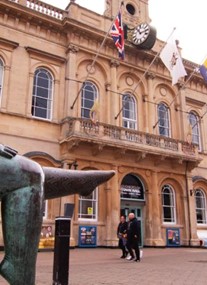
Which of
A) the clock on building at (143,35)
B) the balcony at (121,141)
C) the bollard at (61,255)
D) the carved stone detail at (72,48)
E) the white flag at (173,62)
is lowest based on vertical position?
the bollard at (61,255)

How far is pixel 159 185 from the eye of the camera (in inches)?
891

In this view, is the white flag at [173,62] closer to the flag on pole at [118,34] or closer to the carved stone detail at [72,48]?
the flag on pole at [118,34]

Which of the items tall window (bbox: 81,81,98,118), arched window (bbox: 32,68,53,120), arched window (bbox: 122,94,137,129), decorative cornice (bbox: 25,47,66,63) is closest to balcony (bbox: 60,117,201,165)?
arched window (bbox: 32,68,53,120)

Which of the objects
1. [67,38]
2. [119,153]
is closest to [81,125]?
[119,153]

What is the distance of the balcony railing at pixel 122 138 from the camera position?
19.2 metres

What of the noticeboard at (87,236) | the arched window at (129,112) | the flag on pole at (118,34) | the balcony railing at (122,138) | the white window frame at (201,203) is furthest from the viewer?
the white window frame at (201,203)

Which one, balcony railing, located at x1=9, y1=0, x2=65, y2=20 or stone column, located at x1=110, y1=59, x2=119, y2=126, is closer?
balcony railing, located at x1=9, y1=0, x2=65, y2=20

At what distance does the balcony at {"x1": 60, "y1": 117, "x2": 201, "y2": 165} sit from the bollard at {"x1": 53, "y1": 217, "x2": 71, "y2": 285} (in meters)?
12.3

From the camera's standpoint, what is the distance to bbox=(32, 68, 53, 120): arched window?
20.1m

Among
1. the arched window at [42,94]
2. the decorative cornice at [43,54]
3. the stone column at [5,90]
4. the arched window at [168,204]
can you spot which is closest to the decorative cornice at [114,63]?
the decorative cornice at [43,54]

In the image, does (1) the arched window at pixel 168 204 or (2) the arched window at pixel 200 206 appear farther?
(2) the arched window at pixel 200 206

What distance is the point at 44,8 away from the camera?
71.1 ft

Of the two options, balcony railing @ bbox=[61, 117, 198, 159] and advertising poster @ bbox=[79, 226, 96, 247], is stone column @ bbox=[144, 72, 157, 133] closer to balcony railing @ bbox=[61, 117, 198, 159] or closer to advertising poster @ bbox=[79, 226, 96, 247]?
balcony railing @ bbox=[61, 117, 198, 159]

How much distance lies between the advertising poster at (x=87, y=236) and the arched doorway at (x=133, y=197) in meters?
2.80
